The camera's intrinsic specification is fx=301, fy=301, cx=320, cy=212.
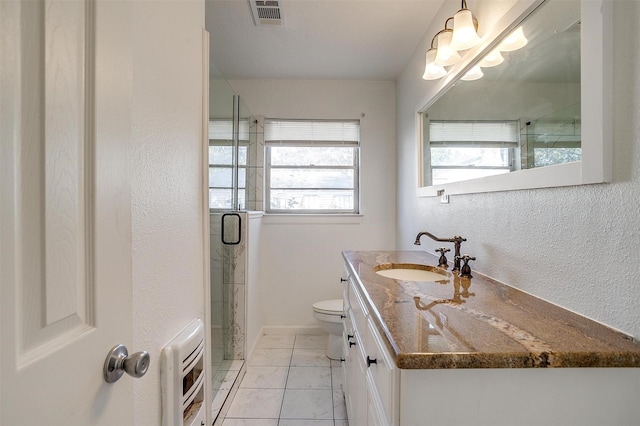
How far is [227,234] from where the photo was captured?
84.5 inches

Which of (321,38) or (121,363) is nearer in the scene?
(121,363)

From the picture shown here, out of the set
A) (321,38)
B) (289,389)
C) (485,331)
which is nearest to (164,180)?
(485,331)

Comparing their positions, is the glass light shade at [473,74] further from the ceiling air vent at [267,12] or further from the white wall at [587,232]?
the ceiling air vent at [267,12]

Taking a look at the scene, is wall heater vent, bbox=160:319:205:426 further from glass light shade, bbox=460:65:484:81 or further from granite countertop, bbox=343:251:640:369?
glass light shade, bbox=460:65:484:81

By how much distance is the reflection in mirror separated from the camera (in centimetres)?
90

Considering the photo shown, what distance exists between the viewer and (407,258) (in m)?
1.80

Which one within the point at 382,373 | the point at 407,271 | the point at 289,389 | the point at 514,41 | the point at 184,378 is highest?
the point at 514,41

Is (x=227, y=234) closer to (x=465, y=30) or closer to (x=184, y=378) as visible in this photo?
(x=184, y=378)

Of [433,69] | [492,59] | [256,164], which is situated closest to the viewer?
[492,59]

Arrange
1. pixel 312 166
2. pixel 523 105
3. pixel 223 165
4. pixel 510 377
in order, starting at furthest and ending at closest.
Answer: pixel 312 166 → pixel 223 165 → pixel 523 105 → pixel 510 377

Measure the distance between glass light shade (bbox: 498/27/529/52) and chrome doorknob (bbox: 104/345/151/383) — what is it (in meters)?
1.51

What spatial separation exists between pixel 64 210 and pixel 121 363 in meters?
0.30

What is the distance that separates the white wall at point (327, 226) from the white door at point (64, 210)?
2.27 meters

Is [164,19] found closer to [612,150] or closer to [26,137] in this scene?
[26,137]
